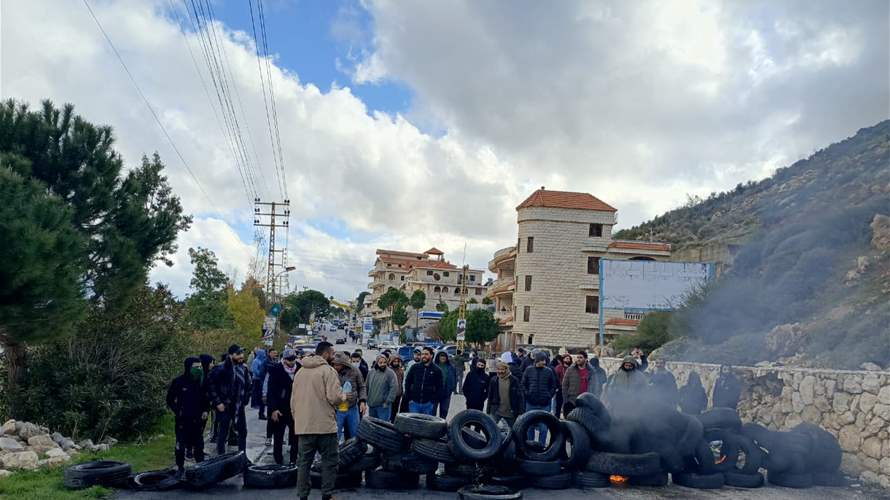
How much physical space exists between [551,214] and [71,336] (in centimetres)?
4049

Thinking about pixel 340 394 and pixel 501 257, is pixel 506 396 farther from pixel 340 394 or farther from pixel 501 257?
pixel 501 257

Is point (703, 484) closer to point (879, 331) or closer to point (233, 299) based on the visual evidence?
point (879, 331)

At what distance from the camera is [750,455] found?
32.4 feet

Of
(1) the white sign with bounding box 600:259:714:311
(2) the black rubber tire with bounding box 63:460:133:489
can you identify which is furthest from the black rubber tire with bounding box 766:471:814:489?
(1) the white sign with bounding box 600:259:714:311

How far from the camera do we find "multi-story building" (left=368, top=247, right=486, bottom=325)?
119125 mm

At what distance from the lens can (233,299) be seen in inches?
1391

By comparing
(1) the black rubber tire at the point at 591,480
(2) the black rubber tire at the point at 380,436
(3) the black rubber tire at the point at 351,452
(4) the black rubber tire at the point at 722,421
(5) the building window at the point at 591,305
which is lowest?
(1) the black rubber tire at the point at 591,480

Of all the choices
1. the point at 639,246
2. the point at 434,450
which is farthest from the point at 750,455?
the point at 639,246

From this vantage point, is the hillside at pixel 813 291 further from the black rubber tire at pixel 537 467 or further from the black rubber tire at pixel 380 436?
the black rubber tire at pixel 380 436

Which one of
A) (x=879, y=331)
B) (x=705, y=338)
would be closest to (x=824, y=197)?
(x=705, y=338)

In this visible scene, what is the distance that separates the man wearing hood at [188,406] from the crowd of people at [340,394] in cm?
1

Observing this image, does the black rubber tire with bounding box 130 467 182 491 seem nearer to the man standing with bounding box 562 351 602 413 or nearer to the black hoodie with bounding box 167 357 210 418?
the black hoodie with bounding box 167 357 210 418

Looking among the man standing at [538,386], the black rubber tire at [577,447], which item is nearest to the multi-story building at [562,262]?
the man standing at [538,386]

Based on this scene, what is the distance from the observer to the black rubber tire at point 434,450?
8.99 metres
